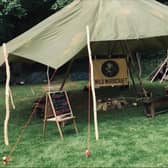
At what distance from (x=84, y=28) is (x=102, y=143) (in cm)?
286

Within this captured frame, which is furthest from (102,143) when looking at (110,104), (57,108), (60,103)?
(110,104)

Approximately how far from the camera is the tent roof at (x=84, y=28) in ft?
32.6

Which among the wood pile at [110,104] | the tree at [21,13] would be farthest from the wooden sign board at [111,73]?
the tree at [21,13]

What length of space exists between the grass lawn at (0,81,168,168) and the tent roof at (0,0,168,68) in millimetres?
1584

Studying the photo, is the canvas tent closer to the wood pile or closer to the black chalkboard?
the black chalkboard

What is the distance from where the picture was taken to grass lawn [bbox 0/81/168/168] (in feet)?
25.3

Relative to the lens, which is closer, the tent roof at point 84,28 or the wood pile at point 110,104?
the tent roof at point 84,28

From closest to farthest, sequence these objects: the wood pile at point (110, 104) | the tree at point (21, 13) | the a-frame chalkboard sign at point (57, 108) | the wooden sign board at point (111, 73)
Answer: the a-frame chalkboard sign at point (57, 108) → the wood pile at point (110, 104) → the wooden sign board at point (111, 73) → the tree at point (21, 13)

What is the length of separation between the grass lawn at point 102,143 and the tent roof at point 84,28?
1584 mm

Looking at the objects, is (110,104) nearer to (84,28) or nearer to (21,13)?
(84,28)

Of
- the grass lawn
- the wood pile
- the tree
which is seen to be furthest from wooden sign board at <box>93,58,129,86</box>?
the tree

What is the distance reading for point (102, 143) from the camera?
346 inches

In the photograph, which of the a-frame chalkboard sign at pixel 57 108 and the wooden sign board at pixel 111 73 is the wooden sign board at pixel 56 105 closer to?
the a-frame chalkboard sign at pixel 57 108

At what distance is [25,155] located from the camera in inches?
330
